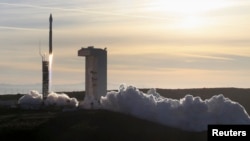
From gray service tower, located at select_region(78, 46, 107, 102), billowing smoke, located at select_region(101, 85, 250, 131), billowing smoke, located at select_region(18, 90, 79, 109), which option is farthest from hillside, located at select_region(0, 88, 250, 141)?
billowing smoke, located at select_region(18, 90, 79, 109)

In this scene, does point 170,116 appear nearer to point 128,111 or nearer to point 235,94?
point 128,111

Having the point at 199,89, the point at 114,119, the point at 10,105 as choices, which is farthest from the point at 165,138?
the point at 199,89

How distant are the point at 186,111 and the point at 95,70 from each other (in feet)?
66.4

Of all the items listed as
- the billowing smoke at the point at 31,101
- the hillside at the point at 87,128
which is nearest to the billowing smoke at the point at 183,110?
the hillside at the point at 87,128

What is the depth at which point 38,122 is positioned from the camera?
2766 inches

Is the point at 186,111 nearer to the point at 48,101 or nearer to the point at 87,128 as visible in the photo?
the point at 87,128

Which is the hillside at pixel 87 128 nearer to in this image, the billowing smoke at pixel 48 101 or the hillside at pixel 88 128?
the hillside at pixel 88 128

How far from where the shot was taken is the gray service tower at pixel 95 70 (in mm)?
90875

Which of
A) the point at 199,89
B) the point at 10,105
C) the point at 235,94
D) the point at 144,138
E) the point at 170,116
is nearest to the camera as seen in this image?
the point at 144,138

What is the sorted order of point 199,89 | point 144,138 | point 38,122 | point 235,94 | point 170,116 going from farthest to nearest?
point 199,89
point 235,94
point 170,116
point 38,122
point 144,138

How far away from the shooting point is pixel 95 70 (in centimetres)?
9138

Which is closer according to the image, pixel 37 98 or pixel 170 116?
pixel 170 116

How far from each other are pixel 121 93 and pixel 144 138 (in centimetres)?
1369

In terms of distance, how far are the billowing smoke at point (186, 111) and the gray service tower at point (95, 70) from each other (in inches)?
547
